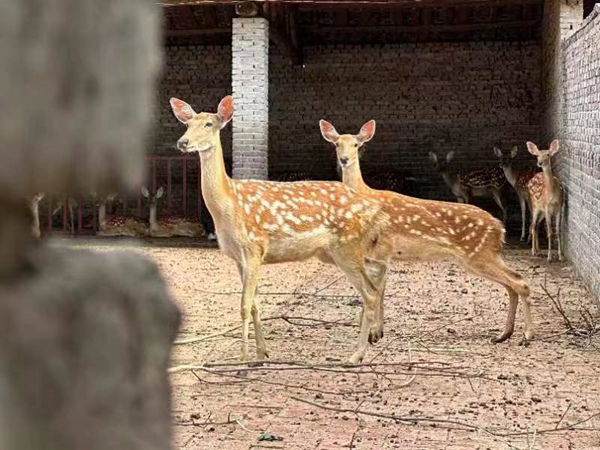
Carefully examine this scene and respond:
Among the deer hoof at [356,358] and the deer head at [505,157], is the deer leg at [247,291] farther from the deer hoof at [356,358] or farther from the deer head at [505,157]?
the deer head at [505,157]

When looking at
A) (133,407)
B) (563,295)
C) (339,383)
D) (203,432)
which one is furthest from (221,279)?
(133,407)

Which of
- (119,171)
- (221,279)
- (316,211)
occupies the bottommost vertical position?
(221,279)

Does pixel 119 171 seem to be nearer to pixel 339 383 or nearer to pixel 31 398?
pixel 31 398

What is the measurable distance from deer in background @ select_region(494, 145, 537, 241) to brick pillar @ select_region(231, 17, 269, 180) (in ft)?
15.8

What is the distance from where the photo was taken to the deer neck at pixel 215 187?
245 inches

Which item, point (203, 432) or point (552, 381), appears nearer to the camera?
point (203, 432)

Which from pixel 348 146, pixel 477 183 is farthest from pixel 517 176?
pixel 348 146

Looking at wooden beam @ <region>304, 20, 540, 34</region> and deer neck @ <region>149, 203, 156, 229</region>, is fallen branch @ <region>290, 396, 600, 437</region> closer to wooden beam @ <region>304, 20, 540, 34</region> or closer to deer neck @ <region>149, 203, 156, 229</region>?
deer neck @ <region>149, 203, 156, 229</region>

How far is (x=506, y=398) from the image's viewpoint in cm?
524

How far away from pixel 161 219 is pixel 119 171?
15784 mm

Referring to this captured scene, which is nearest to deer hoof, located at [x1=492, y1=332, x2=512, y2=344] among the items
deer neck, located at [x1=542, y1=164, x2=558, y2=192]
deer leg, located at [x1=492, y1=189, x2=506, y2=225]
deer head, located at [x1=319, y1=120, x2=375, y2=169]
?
deer head, located at [x1=319, y1=120, x2=375, y2=169]

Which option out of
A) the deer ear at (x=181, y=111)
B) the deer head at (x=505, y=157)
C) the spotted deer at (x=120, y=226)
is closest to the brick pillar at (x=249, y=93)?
the spotted deer at (x=120, y=226)

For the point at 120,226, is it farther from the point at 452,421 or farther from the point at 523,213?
the point at 452,421

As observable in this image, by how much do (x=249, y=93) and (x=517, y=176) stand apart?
213 inches
